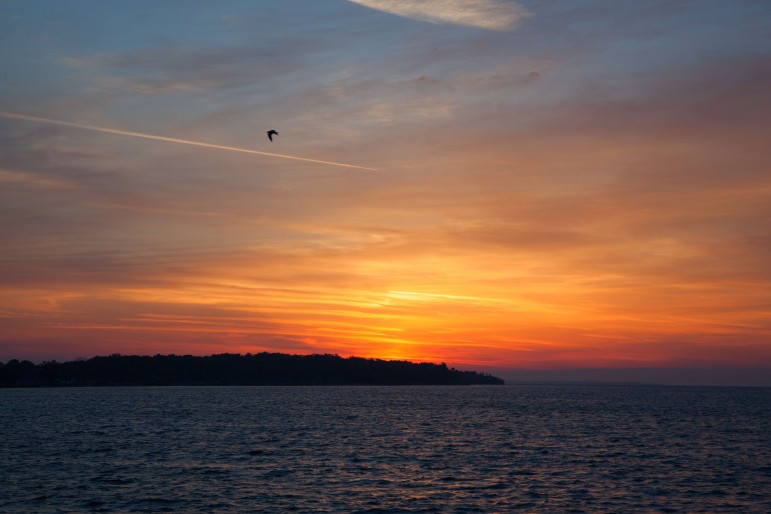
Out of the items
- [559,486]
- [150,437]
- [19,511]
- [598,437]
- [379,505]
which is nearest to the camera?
[19,511]

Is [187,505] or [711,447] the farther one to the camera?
[711,447]

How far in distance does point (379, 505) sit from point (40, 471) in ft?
99.7

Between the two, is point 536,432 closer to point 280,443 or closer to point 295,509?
point 280,443

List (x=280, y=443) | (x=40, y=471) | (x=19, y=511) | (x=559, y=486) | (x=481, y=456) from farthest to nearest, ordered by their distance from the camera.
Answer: (x=280, y=443) → (x=481, y=456) → (x=40, y=471) → (x=559, y=486) → (x=19, y=511)

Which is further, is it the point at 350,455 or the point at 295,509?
the point at 350,455

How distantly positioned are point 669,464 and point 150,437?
5916 cm

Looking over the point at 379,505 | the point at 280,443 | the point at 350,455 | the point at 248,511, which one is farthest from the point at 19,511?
the point at 280,443

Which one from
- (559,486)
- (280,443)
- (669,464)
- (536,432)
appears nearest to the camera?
(559,486)

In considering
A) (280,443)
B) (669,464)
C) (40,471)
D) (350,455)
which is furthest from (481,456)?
(40,471)

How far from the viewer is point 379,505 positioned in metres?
45.7

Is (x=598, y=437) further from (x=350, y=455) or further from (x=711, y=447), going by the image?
(x=350, y=455)

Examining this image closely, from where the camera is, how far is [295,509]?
44250 mm

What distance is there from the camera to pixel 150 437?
89.4 meters

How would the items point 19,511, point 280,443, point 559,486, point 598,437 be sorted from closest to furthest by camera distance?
point 19,511 < point 559,486 < point 280,443 < point 598,437
